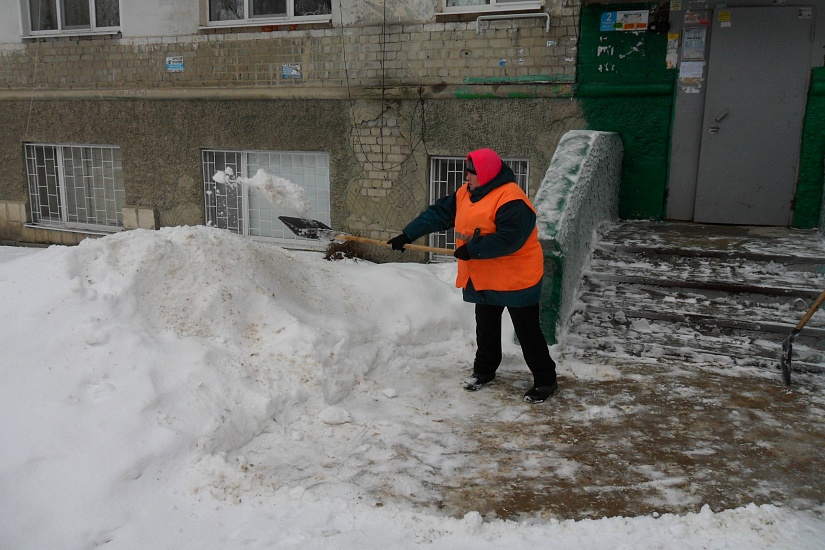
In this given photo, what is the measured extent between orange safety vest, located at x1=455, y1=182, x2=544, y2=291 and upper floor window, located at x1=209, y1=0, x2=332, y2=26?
5387 millimetres

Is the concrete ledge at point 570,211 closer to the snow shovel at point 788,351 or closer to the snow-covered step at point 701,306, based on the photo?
the snow-covered step at point 701,306

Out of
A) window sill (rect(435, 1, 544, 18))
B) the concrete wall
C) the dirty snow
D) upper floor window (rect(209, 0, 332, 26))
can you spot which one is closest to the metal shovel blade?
the dirty snow

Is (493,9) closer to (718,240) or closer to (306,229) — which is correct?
(718,240)

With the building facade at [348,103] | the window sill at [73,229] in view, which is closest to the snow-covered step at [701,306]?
the building facade at [348,103]

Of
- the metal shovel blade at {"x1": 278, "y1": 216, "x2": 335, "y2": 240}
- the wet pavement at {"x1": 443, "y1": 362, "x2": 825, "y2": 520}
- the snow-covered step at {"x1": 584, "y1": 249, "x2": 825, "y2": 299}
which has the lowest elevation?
the wet pavement at {"x1": 443, "y1": 362, "x2": 825, "y2": 520}

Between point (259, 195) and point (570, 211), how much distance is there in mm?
5379

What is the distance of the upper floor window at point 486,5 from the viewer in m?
7.91

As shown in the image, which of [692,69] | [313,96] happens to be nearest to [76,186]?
[313,96]

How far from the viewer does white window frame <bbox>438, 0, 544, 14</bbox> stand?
25.9 feet

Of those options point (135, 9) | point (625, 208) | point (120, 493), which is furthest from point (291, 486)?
point (135, 9)

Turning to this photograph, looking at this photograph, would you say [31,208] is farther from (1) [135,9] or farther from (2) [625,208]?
(2) [625,208]

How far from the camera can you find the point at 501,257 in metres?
4.52

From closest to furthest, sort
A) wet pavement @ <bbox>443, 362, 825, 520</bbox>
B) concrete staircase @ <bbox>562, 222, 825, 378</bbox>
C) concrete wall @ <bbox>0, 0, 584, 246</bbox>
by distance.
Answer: wet pavement @ <bbox>443, 362, 825, 520</bbox>
concrete staircase @ <bbox>562, 222, 825, 378</bbox>
concrete wall @ <bbox>0, 0, 584, 246</bbox>

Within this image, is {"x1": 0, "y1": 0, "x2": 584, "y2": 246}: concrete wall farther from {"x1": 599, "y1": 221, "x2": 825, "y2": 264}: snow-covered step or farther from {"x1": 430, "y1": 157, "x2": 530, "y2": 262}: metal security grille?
{"x1": 599, "y1": 221, "x2": 825, "y2": 264}: snow-covered step
